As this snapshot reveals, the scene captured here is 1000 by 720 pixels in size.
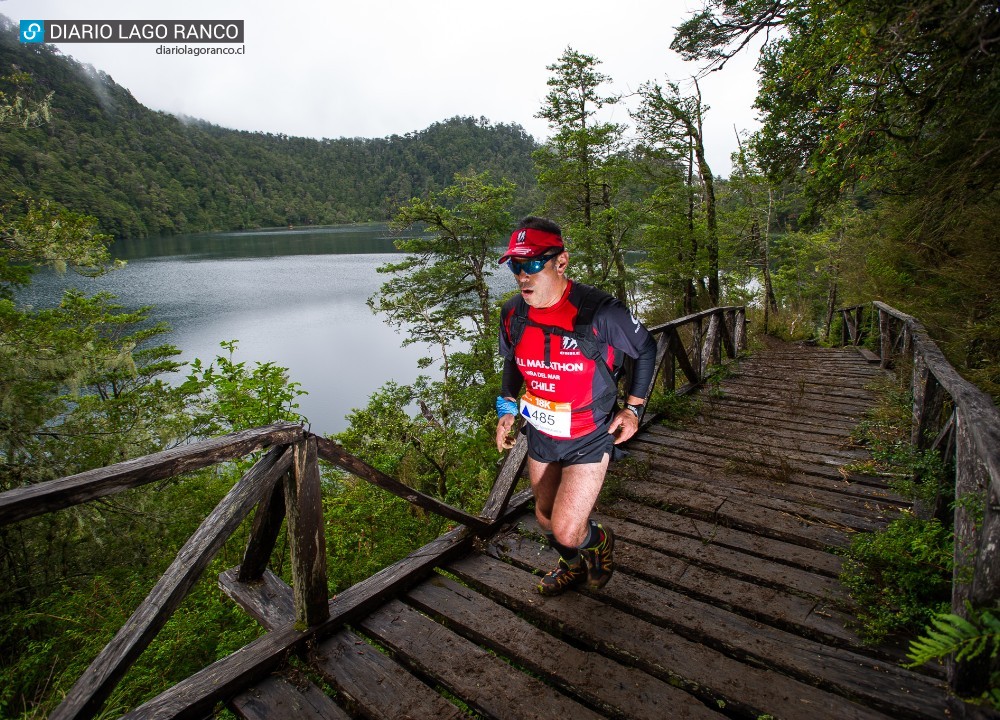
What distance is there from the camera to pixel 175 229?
319 feet

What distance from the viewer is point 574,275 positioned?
2070cm

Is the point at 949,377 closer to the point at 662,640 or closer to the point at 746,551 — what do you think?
the point at 746,551

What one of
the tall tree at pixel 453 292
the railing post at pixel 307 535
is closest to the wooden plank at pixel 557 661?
the railing post at pixel 307 535

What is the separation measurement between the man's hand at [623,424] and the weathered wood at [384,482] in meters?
1.15

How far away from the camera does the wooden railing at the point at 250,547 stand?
140 centimetres

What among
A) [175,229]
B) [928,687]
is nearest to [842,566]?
[928,687]

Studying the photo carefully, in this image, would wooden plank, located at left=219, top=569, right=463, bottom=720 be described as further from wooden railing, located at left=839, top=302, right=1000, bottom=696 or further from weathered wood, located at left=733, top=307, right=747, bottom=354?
weathered wood, located at left=733, top=307, right=747, bottom=354

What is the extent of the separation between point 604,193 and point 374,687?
21431mm

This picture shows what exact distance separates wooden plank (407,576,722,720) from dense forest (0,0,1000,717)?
1.08 meters

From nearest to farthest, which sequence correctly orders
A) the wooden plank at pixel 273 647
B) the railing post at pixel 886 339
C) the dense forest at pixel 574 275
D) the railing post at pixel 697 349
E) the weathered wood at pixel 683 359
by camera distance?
the wooden plank at pixel 273 647 → the dense forest at pixel 574 275 → the weathered wood at pixel 683 359 → the railing post at pixel 697 349 → the railing post at pixel 886 339

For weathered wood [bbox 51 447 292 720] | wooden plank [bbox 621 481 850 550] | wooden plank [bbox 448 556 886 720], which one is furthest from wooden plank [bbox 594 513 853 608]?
weathered wood [bbox 51 447 292 720]

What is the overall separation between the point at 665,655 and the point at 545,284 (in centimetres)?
184

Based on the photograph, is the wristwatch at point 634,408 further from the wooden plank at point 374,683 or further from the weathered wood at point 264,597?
the weathered wood at point 264,597

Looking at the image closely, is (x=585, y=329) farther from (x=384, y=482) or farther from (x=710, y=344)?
(x=710, y=344)
